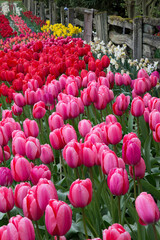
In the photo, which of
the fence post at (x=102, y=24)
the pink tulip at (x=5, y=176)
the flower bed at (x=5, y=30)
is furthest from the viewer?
the flower bed at (x=5, y=30)

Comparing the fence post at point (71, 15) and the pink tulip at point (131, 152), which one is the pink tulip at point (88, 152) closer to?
the pink tulip at point (131, 152)

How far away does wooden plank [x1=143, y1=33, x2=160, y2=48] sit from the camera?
6309 millimetres

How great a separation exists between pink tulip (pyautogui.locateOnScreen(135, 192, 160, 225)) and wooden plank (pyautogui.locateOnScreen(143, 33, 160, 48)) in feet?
18.1

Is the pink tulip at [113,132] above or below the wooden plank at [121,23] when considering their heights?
below

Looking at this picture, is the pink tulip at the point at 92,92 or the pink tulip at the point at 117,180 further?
the pink tulip at the point at 92,92

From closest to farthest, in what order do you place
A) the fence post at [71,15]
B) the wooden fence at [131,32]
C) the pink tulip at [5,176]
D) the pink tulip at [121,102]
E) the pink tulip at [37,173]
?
1. the pink tulip at [37,173]
2. the pink tulip at [5,176]
3. the pink tulip at [121,102]
4. the wooden fence at [131,32]
5. the fence post at [71,15]

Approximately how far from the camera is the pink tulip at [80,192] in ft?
4.06

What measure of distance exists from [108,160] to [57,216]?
15.6 inches

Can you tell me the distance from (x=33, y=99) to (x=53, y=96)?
0.19 metres

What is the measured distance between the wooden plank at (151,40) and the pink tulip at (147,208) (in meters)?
5.51

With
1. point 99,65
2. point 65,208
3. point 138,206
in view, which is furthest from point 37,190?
point 99,65

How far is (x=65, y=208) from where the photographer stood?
1.08 metres

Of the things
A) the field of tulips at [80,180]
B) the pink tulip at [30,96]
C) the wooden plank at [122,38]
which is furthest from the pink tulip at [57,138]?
the wooden plank at [122,38]

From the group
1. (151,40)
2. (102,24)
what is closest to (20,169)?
(151,40)
